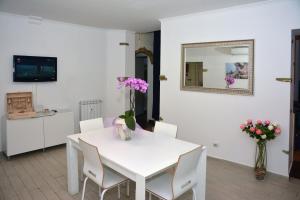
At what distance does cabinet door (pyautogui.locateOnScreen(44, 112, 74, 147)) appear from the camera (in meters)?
4.14

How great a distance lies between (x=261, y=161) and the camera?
3205 millimetres

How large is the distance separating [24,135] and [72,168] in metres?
1.70

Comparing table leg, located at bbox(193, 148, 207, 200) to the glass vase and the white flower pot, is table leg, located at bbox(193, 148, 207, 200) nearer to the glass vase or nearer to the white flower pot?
the white flower pot

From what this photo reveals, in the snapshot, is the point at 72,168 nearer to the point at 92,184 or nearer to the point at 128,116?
the point at 92,184

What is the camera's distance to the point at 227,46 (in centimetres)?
361

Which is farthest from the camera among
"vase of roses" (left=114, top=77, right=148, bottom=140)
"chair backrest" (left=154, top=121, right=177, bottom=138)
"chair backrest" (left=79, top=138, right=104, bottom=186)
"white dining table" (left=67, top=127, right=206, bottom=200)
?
"chair backrest" (left=154, top=121, right=177, bottom=138)

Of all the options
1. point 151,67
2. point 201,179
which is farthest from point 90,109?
point 201,179

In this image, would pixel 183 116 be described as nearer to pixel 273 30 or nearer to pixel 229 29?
pixel 229 29

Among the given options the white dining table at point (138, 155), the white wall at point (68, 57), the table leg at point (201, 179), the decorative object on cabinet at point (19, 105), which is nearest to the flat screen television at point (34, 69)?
the white wall at point (68, 57)

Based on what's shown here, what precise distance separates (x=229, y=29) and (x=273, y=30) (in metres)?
0.65

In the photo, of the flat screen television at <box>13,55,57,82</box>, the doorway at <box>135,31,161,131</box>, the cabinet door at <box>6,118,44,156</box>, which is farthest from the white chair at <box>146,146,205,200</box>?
the doorway at <box>135,31,161,131</box>

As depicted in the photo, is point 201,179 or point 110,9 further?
point 110,9

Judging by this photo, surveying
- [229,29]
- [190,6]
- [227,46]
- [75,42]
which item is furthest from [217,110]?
[75,42]

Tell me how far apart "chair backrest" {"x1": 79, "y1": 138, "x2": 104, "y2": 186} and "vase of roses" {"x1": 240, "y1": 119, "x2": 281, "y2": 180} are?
7.29ft
